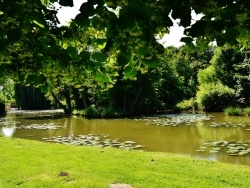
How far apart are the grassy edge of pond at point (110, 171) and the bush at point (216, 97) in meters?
26.4

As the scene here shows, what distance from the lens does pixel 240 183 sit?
760cm

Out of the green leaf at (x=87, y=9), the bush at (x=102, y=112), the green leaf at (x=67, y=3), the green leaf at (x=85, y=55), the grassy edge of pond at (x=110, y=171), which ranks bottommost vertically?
the grassy edge of pond at (x=110, y=171)

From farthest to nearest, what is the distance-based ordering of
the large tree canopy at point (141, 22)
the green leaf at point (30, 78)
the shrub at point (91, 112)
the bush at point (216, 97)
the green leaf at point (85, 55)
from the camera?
1. the bush at point (216, 97)
2. the shrub at point (91, 112)
3. the green leaf at point (30, 78)
4. the green leaf at point (85, 55)
5. the large tree canopy at point (141, 22)

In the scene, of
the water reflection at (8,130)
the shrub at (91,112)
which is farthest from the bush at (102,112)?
the water reflection at (8,130)

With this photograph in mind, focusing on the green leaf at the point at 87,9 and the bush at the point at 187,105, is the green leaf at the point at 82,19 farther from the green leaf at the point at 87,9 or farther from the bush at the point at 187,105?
the bush at the point at 187,105

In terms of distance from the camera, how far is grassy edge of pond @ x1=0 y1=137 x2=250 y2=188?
7512 mm

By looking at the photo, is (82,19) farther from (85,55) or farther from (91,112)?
(91,112)

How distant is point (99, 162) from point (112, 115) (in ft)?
74.6

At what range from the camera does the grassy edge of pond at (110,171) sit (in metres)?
7.51

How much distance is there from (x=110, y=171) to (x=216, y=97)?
29.5 metres

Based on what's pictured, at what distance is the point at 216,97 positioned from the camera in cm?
3600

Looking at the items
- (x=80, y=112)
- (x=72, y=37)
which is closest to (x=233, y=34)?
(x=72, y=37)

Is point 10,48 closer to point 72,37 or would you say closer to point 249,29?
point 72,37

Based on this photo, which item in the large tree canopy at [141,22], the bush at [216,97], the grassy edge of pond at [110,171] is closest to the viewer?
the large tree canopy at [141,22]
